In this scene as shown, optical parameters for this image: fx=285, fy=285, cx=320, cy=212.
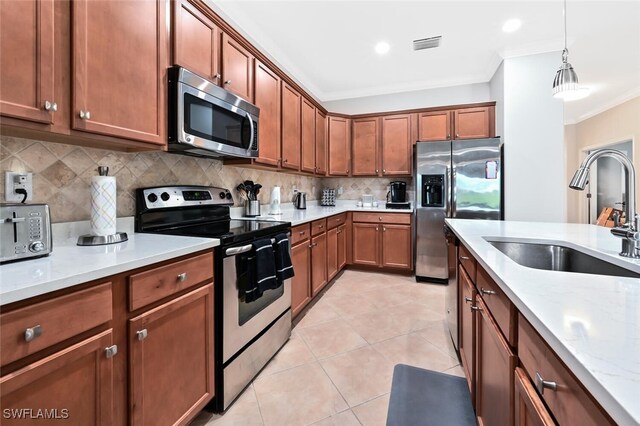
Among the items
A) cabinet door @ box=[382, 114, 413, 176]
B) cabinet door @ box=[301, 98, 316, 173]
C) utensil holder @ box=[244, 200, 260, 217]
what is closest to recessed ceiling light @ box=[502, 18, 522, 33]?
cabinet door @ box=[382, 114, 413, 176]

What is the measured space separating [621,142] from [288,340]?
6701mm

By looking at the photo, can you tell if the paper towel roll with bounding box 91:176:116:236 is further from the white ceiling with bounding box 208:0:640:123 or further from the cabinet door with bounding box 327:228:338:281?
the cabinet door with bounding box 327:228:338:281

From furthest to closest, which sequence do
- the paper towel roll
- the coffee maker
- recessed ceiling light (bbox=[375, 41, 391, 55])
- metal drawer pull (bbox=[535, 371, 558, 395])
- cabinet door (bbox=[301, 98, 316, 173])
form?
the coffee maker < cabinet door (bbox=[301, 98, 316, 173]) < recessed ceiling light (bbox=[375, 41, 391, 55]) < the paper towel roll < metal drawer pull (bbox=[535, 371, 558, 395])

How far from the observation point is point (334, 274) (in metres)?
3.51

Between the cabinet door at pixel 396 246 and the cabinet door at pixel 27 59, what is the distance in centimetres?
344

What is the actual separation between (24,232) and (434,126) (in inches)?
160

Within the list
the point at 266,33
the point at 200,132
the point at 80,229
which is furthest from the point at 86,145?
the point at 266,33

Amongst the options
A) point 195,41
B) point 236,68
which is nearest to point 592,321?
point 195,41

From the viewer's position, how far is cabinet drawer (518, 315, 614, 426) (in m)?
0.45

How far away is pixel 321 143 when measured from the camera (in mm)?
3945

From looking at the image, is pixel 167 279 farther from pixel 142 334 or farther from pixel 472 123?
pixel 472 123

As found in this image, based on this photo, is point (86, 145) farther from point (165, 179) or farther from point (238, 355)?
point (238, 355)

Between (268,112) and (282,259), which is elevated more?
(268,112)

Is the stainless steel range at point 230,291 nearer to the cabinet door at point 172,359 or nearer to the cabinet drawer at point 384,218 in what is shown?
the cabinet door at point 172,359
